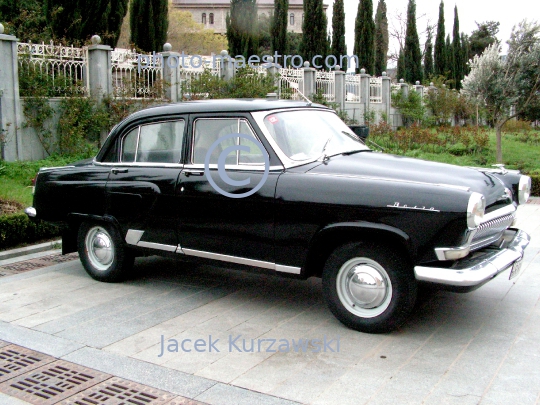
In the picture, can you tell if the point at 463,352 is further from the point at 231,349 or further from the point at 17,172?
the point at 17,172

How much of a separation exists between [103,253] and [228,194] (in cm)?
197

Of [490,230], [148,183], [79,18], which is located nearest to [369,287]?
[490,230]

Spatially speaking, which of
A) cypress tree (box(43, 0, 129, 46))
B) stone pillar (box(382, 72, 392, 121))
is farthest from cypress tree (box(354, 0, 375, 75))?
cypress tree (box(43, 0, 129, 46))

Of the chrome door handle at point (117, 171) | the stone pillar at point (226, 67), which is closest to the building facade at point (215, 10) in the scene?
the stone pillar at point (226, 67)

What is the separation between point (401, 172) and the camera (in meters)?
4.74

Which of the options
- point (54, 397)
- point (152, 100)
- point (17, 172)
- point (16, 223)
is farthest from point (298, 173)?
point (152, 100)

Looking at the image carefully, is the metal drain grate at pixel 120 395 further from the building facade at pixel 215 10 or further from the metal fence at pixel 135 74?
the building facade at pixel 215 10

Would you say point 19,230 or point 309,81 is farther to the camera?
point 309,81

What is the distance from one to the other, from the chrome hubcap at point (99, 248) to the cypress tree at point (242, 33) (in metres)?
21.5

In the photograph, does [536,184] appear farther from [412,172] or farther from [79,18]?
[79,18]

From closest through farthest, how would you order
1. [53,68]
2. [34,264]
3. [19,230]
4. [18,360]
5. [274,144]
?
[18,360], [274,144], [34,264], [19,230], [53,68]

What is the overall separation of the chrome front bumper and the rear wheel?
127 inches

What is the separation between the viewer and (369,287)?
455 centimetres

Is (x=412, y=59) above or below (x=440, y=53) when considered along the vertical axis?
below
